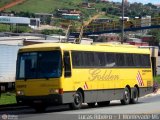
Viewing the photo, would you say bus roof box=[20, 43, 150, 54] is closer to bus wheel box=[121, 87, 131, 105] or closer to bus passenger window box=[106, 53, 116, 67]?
bus passenger window box=[106, 53, 116, 67]

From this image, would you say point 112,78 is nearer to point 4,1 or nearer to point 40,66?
point 40,66

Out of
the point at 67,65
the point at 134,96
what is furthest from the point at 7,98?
the point at 67,65

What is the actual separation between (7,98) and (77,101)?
752 cm

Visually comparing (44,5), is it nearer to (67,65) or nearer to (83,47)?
(83,47)

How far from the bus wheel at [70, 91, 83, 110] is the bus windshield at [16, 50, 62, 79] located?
158cm

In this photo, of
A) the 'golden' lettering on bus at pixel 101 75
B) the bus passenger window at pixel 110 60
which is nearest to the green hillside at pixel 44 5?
the bus passenger window at pixel 110 60

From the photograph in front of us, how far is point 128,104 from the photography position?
30141 mm

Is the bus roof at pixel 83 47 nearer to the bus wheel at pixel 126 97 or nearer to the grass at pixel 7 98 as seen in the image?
the bus wheel at pixel 126 97

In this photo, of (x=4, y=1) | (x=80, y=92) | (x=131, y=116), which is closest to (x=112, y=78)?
(x=80, y=92)

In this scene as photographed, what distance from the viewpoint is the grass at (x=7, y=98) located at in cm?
2953

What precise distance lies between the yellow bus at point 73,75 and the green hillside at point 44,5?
359ft

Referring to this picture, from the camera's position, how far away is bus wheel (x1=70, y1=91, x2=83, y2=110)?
25.1 metres

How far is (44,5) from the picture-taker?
15150 cm

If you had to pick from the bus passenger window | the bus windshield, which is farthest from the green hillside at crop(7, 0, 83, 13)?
the bus windshield
